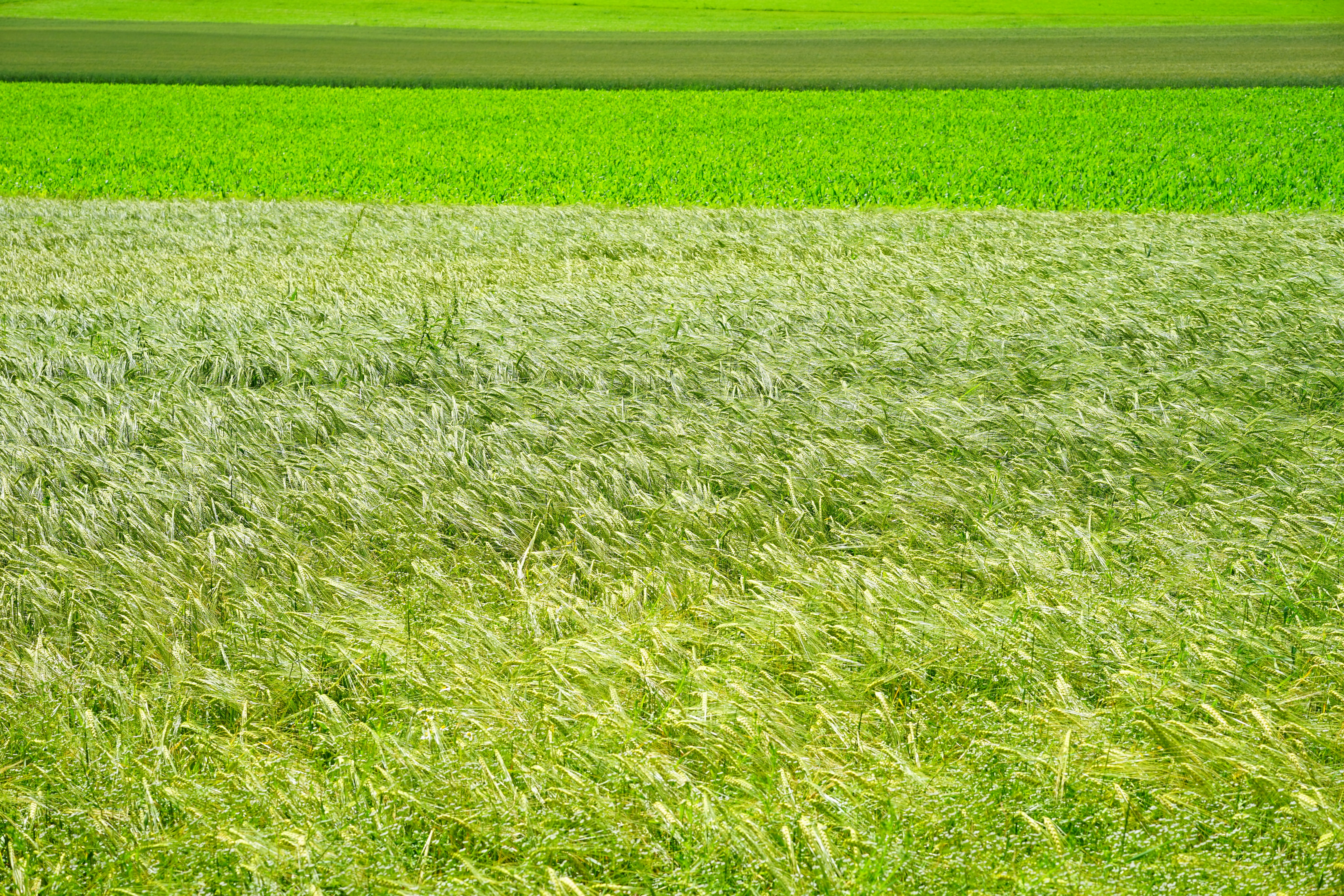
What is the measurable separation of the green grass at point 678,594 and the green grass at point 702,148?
7903mm

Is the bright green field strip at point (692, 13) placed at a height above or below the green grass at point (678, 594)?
above

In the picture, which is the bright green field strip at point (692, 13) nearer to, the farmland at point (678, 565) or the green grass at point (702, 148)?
the green grass at point (702, 148)

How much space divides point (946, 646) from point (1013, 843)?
0.73 m

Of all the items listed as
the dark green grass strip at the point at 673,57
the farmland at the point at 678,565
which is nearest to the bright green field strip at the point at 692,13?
the dark green grass strip at the point at 673,57

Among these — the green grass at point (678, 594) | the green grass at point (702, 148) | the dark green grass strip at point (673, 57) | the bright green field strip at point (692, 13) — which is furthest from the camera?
the bright green field strip at point (692, 13)

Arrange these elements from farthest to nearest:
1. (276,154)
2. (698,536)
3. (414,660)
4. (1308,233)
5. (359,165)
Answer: (276,154) < (359,165) < (1308,233) < (698,536) < (414,660)

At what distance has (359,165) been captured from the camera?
15953mm

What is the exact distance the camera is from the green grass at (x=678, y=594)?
1.92m

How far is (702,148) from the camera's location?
17734mm

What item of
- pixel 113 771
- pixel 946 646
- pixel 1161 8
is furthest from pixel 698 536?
pixel 1161 8

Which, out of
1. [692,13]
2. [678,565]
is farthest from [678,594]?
[692,13]

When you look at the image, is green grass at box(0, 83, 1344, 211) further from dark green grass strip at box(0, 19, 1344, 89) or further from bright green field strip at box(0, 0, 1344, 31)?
bright green field strip at box(0, 0, 1344, 31)

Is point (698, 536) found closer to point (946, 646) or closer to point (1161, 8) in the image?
point (946, 646)

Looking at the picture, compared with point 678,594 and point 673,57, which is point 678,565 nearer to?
point 678,594
